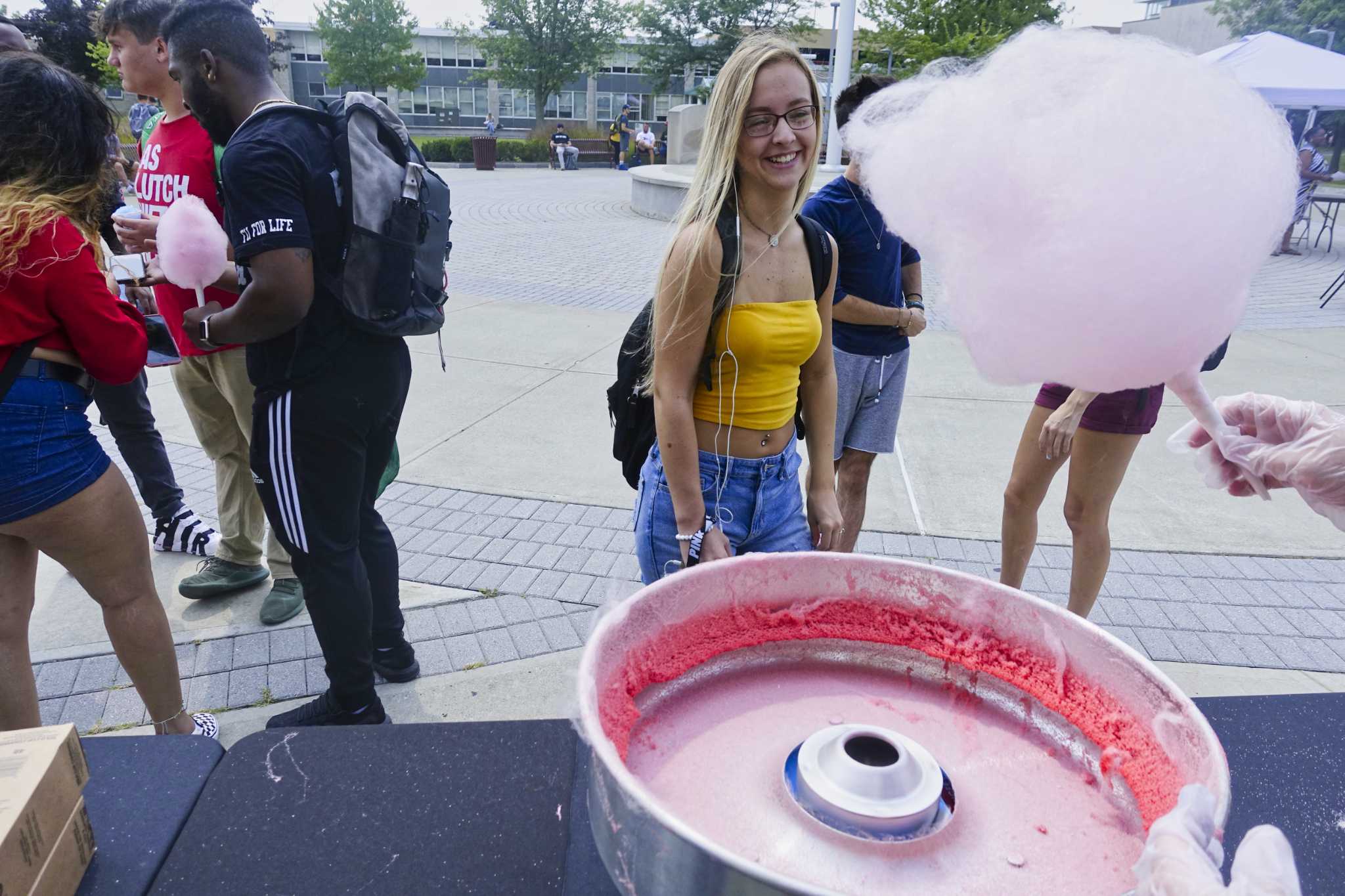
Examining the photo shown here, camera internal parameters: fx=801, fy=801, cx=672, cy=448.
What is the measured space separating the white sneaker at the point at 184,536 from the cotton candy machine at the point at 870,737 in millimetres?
3086

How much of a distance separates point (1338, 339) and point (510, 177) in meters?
18.8

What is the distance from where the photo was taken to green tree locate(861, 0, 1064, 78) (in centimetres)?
2025

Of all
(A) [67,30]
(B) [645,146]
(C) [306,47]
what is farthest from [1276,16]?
(C) [306,47]

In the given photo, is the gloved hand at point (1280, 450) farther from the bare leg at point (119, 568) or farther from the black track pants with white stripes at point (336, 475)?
the bare leg at point (119, 568)

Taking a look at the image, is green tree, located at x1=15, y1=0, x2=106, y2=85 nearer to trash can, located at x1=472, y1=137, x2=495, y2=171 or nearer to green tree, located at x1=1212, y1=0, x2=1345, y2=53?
trash can, located at x1=472, y1=137, x2=495, y2=171

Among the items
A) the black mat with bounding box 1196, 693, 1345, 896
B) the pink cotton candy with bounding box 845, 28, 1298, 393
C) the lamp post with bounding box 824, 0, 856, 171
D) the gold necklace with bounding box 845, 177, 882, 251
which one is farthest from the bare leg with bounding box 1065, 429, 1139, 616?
the lamp post with bounding box 824, 0, 856, 171

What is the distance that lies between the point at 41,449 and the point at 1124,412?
9.52ft

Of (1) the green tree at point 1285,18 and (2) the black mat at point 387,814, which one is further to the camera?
(1) the green tree at point 1285,18

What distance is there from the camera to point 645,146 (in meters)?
25.8

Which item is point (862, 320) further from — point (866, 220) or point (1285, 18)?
point (1285, 18)

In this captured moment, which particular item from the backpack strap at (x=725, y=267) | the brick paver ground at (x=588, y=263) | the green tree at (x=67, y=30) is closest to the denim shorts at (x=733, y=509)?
the backpack strap at (x=725, y=267)

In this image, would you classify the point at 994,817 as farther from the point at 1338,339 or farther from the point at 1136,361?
the point at 1338,339

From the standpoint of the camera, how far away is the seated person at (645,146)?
25.7m

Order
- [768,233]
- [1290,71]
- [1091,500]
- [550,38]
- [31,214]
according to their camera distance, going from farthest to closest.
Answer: [550,38] → [1290,71] → [1091,500] → [768,233] → [31,214]
